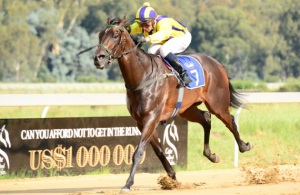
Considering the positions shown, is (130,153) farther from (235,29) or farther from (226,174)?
(235,29)

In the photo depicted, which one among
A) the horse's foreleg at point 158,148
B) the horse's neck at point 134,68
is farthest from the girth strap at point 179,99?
the horse's neck at point 134,68

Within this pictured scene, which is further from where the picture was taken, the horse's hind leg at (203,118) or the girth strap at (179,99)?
the horse's hind leg at (203,118)

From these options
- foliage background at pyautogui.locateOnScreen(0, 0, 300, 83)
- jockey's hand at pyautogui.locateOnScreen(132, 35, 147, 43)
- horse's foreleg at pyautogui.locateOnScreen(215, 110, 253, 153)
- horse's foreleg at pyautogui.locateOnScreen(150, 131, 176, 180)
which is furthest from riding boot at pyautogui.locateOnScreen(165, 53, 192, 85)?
foliage background at pyautogui.locateOnScreen(0, 0, 300, 83)

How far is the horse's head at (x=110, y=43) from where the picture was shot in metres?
8.28

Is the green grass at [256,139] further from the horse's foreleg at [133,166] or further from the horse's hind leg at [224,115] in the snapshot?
the horse's foreleg at [133,166]

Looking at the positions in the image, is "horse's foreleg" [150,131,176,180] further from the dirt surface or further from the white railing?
the white railing

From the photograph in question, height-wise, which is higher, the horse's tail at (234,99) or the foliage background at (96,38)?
the horse's tail at (234,99)

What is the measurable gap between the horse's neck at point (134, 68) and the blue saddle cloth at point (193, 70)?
2.97 feet

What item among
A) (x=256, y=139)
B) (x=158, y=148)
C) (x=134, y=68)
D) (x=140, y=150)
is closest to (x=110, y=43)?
(x=134, y=68)

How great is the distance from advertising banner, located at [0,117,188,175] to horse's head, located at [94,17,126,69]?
2669 millimetres

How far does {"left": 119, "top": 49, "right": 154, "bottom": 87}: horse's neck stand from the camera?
8.94 meters

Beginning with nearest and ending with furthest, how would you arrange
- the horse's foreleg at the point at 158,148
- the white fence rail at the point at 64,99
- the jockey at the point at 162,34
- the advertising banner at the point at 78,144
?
the jockey at the point at 162,34 → the horse's foreleg at the point at 158,148 → the advertising banner at the point at 78,144 → the white fence rail at the point at 64,99

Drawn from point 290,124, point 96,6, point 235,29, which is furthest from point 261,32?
point 290,124

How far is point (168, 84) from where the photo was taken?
9461 millimetres
